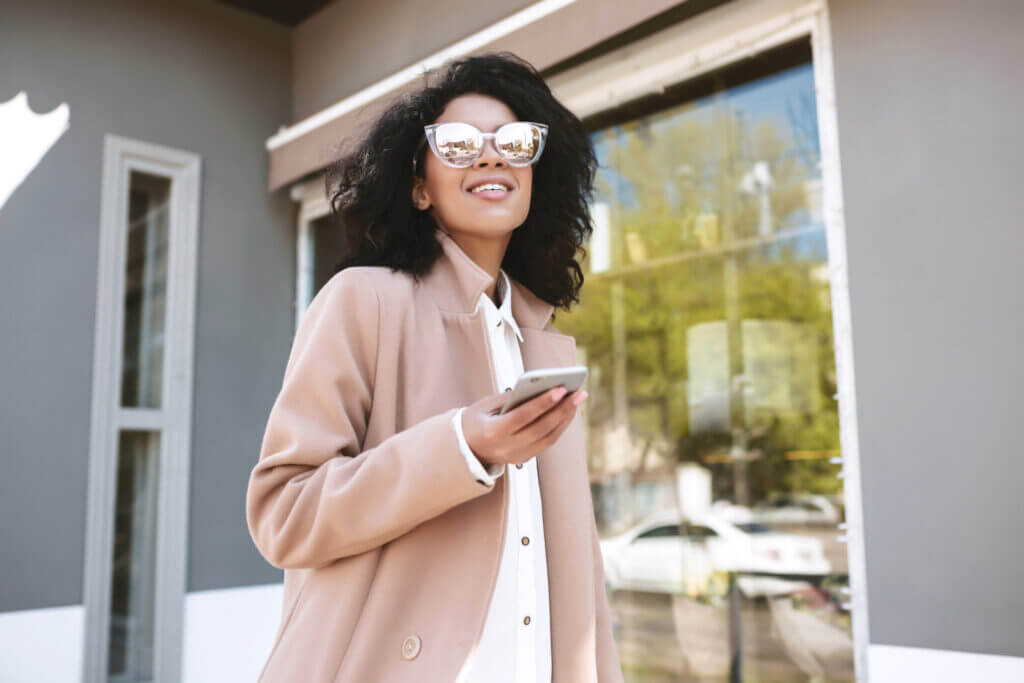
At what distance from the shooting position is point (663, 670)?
17.1 feet

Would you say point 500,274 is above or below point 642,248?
below

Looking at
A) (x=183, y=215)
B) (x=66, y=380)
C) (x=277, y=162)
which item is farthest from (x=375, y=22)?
(x=66, y=380)

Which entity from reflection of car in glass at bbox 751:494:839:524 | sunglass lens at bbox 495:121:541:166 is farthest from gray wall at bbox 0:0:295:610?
sunglass lens at bbox 495:121:541:166

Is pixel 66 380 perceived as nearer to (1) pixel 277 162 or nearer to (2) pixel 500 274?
(1) pixel 277 162

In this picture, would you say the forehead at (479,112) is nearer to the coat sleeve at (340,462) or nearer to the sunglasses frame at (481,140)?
the sunglasses frame at (481,140)

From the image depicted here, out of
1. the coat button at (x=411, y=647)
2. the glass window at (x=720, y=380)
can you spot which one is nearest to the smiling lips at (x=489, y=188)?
the coat button at (x=411, y=647)

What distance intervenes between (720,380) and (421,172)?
4.27 meters

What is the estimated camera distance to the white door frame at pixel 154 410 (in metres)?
4.41

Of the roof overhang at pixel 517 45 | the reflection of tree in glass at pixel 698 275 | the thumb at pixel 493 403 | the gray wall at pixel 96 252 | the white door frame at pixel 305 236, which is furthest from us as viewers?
the white door frame at pixel 305 236

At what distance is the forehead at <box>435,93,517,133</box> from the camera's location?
1440 millimetres

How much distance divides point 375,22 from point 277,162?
1.04 m

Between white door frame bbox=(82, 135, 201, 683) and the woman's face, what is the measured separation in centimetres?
370

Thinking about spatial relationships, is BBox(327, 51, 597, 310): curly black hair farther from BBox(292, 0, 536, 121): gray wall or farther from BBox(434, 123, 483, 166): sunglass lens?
BBox(292, 0, 536, 121): gray wall

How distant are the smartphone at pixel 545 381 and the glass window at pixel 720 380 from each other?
345 cm
